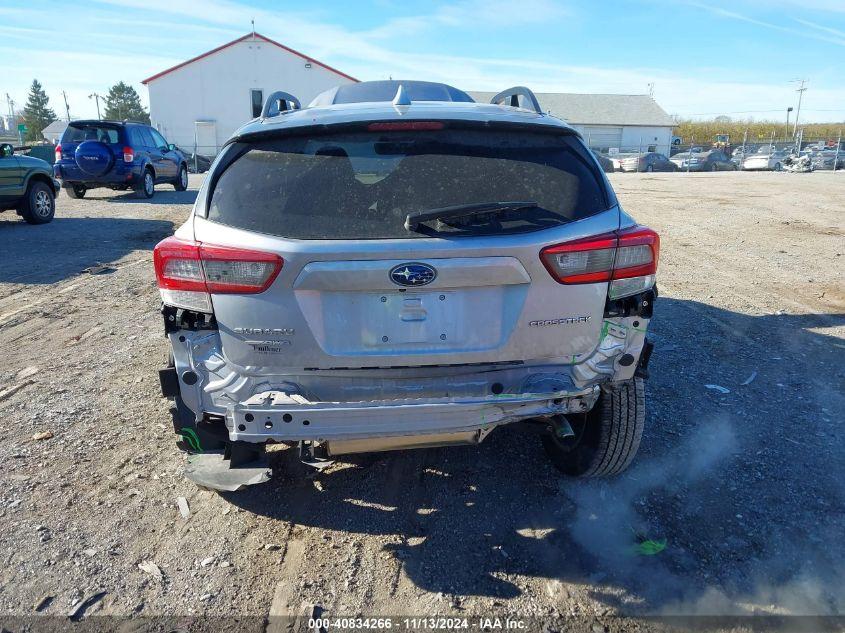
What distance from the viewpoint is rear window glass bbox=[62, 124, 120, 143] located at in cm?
1634

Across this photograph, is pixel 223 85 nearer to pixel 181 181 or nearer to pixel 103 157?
pixel 181 181

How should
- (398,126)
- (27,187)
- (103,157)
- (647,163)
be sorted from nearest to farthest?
1. (398,126)
2. (27,187)
3. (103,157)
4. (647,163)

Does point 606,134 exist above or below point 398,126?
below

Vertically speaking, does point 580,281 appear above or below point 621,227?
below

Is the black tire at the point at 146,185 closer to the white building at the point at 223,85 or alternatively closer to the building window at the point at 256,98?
the white building at the point at 223,85

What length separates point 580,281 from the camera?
103 inches

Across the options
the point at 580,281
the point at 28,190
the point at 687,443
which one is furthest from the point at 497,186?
the point at 28,190

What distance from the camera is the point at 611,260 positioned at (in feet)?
8.68

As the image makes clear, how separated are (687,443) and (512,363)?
1.83m

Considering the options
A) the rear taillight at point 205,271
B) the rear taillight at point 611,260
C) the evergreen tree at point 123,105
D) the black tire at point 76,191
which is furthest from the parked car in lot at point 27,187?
the evergreen tree at point 123,105

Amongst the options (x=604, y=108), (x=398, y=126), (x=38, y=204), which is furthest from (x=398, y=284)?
(x=604, y=108)

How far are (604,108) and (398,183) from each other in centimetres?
6801

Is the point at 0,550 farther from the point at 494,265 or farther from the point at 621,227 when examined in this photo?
the point at 621,227

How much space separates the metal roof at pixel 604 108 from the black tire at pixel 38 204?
175 ft
